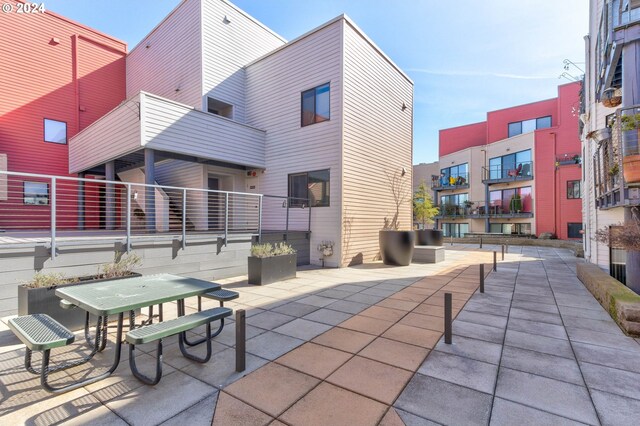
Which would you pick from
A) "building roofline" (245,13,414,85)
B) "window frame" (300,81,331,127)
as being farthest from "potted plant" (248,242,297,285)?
"building roofline" (245,13,414,85)

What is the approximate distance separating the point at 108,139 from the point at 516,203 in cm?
2477

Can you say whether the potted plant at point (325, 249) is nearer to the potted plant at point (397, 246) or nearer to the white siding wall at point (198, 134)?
the potted plant at point (397, 246)

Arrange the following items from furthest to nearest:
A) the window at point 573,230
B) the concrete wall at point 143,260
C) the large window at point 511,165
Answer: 1. the large window at point 511,165
2. the window at point 573,230
3. the concrete wall at point 143,260

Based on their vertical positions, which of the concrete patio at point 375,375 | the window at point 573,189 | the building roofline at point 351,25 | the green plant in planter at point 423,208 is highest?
the building roofline at point 351,25

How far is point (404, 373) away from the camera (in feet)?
9.53

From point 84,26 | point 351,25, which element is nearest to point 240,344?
point 351,25

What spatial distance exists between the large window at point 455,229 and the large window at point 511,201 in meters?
3.31

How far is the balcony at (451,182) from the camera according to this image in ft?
85.1

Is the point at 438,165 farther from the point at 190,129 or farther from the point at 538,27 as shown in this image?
the point at 190,129

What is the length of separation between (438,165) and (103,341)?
31.7 m

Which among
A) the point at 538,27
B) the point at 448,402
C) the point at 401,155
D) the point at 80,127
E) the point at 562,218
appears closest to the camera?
the point at 448,402

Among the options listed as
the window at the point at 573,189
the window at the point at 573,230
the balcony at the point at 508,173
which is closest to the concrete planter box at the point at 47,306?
the window at the point at 573,230

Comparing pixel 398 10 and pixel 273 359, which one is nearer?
pixel 273 359

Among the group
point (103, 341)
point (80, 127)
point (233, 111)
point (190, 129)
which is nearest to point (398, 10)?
point (233, 111)
